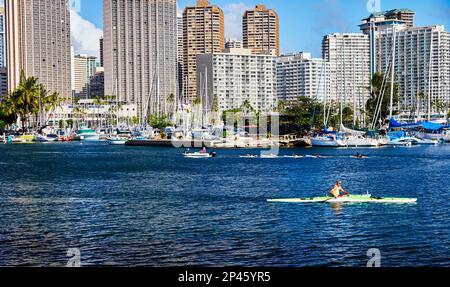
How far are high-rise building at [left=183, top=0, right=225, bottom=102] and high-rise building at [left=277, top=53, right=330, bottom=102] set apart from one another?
20236 mm

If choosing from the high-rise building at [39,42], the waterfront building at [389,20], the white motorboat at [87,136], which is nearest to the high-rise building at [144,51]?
the white motorboat at [87,136]

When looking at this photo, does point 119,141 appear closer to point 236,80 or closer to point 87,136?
point 87,136

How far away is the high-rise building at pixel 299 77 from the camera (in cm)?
13600

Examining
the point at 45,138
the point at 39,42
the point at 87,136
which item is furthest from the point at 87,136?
the point at 39,42

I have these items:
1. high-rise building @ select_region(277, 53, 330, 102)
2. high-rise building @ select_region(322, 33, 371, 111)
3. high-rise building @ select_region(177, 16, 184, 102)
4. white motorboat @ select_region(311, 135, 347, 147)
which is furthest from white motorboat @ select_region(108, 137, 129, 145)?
high-rise building @ select_region(277, 53, 330, 102)

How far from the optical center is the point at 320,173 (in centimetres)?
4659

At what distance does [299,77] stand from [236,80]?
25619mm

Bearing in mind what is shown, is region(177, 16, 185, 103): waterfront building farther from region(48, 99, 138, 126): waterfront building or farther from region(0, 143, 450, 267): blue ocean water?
region(0, 143, 450, 267): blue ocean water

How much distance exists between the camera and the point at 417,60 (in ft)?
347

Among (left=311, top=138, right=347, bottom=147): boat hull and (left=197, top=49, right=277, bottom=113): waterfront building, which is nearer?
(left=311, top=138, right=347, bottom=147): boat hull

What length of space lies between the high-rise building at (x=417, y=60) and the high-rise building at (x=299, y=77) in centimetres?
2047

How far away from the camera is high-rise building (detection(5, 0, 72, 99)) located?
150 meters

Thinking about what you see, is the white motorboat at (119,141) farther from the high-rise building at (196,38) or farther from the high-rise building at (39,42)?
the high-rise building at (39,42)

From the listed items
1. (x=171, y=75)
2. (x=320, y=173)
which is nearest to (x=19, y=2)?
(x=171, y=75)
